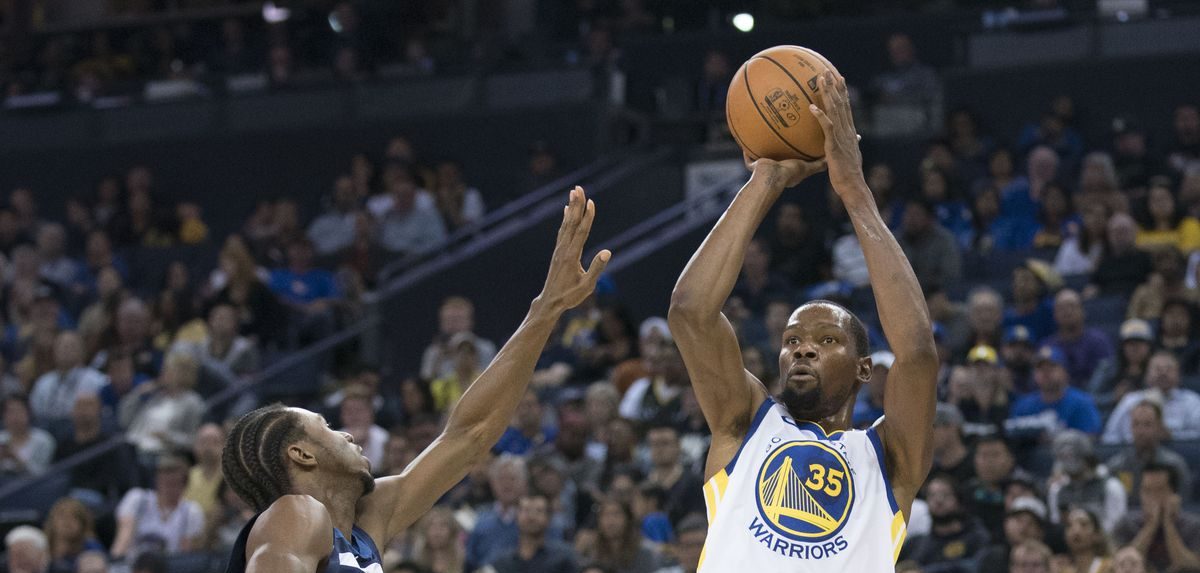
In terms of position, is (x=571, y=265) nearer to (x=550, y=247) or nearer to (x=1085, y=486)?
(x=1085, y=486)

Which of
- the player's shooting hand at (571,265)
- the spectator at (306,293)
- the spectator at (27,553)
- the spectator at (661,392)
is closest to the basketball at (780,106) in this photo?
the player's shooting hand at (571,265)

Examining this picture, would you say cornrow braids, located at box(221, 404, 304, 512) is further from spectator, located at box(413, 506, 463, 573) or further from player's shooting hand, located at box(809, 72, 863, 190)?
spectator, located at box(413, 506, 463, 573)

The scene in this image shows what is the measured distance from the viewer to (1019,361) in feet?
35.3

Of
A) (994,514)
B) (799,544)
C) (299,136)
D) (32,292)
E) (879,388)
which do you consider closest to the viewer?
(799,544)

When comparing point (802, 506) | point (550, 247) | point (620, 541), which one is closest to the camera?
point (802, 506)

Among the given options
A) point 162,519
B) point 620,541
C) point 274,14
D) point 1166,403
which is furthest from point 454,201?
point 1166,403

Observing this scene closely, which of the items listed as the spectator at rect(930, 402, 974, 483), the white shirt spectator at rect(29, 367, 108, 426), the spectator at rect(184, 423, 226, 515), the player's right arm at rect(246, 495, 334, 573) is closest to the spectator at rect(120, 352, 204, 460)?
the white shirt spectator at rect(29, 367, 108, 426)

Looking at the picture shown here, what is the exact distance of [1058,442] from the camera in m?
9.45

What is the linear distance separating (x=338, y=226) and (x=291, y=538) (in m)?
12.3

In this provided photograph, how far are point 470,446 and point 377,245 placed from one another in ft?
35.9

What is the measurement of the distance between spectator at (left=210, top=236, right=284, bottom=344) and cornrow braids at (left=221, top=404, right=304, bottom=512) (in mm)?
10021

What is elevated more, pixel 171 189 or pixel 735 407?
pixel 735 407

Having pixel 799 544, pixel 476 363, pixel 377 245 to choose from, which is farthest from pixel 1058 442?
pixel 377 245

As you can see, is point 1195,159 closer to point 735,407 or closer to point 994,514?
point 994,514
